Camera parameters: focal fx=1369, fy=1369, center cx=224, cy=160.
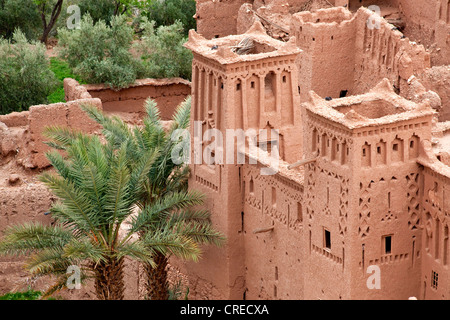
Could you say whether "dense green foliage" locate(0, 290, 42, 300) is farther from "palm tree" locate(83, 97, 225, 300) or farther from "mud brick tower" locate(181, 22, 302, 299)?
"mud brick tower" locate(181, 22, 302, 299)

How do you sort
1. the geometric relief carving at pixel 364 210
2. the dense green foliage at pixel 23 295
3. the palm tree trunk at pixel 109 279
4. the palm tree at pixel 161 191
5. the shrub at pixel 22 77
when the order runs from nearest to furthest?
the geometric relief carving at pixel 364 210 → the palm tree trunk at pixel 109 279 → the palm tree at pixel 161 191 → the dense green foliage at pixel 23 295 → the shrub at pixel 22 77

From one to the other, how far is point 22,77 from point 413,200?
2055 cm

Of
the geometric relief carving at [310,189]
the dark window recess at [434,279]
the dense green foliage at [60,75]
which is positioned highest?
the geometric relief carving at [310,189]

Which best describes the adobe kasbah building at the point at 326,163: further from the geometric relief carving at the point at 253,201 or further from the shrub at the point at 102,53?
the shrub at the point at 102,53

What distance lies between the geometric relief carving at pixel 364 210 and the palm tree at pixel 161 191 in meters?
5.50

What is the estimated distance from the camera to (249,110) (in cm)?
3147

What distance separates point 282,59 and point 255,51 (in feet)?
4.22

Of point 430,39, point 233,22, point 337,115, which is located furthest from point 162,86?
point 337,115

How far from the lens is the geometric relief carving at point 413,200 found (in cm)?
2741

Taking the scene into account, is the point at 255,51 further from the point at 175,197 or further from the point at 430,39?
the point at 430,39

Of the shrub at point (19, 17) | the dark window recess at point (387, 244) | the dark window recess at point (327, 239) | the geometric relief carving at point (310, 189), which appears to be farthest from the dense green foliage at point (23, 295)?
the shrub at point (19, 17)

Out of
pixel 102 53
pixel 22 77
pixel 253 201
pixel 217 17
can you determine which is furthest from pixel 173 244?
pixel 217 17

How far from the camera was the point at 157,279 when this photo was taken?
32844mm

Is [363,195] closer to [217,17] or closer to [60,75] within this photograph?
[217,17]
